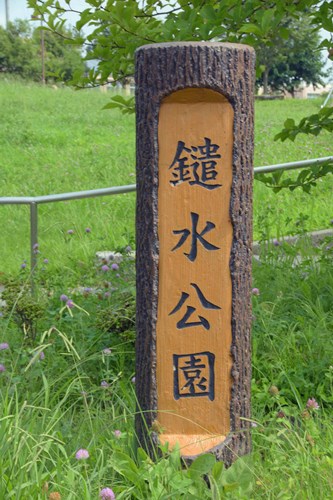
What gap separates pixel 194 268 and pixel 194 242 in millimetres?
95

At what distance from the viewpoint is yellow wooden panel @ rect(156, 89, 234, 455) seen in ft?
9.94

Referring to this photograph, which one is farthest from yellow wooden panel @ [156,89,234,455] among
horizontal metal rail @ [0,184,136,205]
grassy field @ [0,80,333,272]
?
horizontal metal rail @ [0,184,136,205]

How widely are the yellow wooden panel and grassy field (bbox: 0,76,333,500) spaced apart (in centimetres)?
20

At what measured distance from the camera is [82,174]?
40.5 feet

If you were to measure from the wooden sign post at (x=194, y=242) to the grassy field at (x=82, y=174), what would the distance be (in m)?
2.77

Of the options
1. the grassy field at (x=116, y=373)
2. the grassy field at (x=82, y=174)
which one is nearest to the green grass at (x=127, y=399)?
the grassy field at (x=116, y=373)

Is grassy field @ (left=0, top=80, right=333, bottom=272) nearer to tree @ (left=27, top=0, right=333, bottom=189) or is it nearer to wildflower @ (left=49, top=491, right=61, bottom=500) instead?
tree @ (left=27, top=0, right=333, bottom=189)

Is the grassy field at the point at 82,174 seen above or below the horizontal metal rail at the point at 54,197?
below

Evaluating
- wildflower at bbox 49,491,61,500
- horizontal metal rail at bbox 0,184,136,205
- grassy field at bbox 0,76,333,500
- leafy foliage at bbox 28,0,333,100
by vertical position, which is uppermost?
leafy foliage at bbox 28,0,333,100

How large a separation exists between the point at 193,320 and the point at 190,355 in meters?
0.14

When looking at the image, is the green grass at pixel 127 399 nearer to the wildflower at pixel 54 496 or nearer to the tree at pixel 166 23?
the wildflower at pixel 54 496

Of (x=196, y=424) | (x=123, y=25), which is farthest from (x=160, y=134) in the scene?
(x=123, y=25)

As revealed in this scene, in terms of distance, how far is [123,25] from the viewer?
171 inches

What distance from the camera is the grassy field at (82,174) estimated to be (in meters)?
7.98
